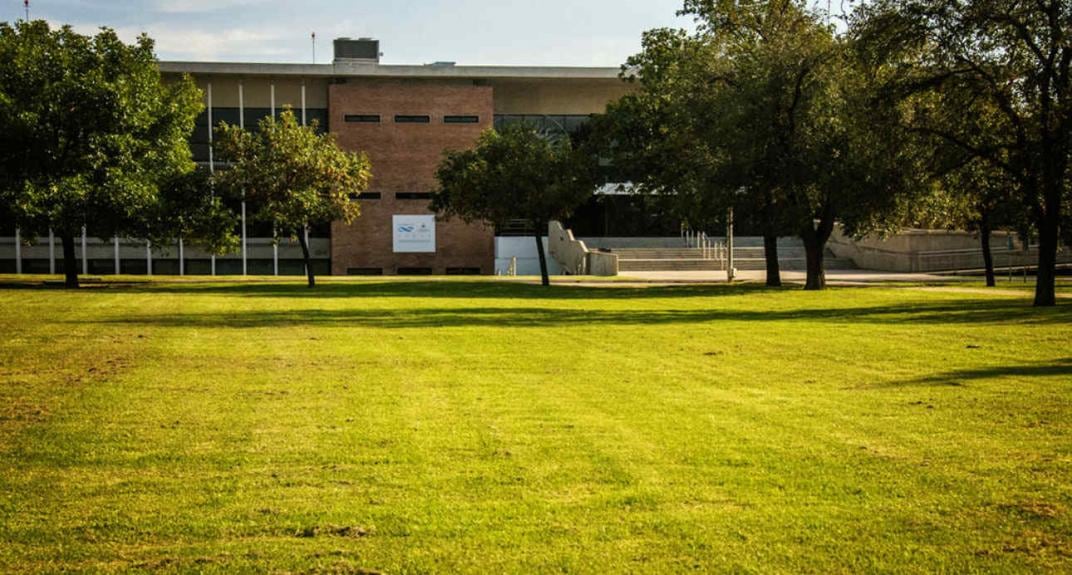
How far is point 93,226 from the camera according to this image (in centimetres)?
4112

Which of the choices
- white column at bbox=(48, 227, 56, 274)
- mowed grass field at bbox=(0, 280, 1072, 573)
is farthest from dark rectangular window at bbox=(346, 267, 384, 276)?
mowed grass field at bbox=(0, 280, 1072, 573)

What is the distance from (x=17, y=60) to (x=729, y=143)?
77.4 ft

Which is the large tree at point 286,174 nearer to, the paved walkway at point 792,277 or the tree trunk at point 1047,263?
Answer: the paved walkway at point 792,277

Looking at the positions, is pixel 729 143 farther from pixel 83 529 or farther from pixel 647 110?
pixel 83 529

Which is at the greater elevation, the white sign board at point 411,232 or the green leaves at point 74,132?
the green leaves at point 74,132

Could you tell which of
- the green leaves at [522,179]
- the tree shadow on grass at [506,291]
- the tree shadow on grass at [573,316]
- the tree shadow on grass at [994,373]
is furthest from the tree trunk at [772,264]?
the tree shadow on grass at [994,373]

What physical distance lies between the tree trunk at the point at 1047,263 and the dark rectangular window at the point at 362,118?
45.5m

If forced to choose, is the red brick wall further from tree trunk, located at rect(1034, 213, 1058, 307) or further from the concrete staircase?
tree trunk, located at rect(1034, 213, 1058, 307)

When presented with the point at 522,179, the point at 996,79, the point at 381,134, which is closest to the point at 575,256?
the point at 381,134

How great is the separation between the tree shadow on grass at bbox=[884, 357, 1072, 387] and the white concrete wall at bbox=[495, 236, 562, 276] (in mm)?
55440

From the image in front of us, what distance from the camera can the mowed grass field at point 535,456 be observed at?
6.36 m

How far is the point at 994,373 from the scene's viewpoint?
13.9 metres

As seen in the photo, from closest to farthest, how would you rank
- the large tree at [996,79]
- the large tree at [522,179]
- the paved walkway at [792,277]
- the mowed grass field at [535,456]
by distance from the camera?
the mowed grass field at [535,456] < the large tree at [996,79] < the large tree at [522,179] < the paved walkway at [792,277]

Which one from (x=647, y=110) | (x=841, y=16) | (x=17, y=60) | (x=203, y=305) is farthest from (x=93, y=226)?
(x=841, y=16)
